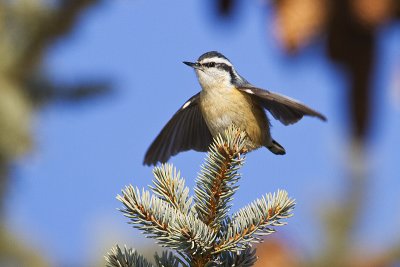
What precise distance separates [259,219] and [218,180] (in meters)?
0.20

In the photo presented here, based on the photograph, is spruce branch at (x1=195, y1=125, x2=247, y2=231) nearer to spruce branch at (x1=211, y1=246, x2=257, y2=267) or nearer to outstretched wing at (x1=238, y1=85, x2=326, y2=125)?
spruce branch at (x1=211, y1=246, x2=257, y2=267)

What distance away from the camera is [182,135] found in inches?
152

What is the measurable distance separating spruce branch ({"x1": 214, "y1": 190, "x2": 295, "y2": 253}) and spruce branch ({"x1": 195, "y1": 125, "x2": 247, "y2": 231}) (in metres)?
0.06

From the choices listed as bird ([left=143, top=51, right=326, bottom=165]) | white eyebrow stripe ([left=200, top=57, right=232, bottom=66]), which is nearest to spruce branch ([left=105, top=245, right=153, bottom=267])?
bird ([left=143, top=51, right=326, bottom=165])

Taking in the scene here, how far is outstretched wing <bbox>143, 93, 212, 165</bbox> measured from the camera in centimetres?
376

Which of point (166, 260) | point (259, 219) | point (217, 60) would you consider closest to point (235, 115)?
point (217, 60)

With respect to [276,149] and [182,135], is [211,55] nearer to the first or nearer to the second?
[182,135]

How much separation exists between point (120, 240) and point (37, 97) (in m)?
1.04

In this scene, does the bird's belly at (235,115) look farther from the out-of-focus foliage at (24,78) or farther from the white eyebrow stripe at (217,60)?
the out-of-focus foliage at (24,78)

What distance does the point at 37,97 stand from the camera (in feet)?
14.9

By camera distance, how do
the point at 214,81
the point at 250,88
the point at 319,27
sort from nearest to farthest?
1. the point at 250,88
2. the point at 214,81
3. the point at 319,27

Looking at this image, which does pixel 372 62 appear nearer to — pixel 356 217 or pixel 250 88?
pixel 250 88

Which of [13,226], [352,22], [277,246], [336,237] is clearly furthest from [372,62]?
[13,226]

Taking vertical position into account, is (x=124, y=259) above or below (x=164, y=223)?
below
